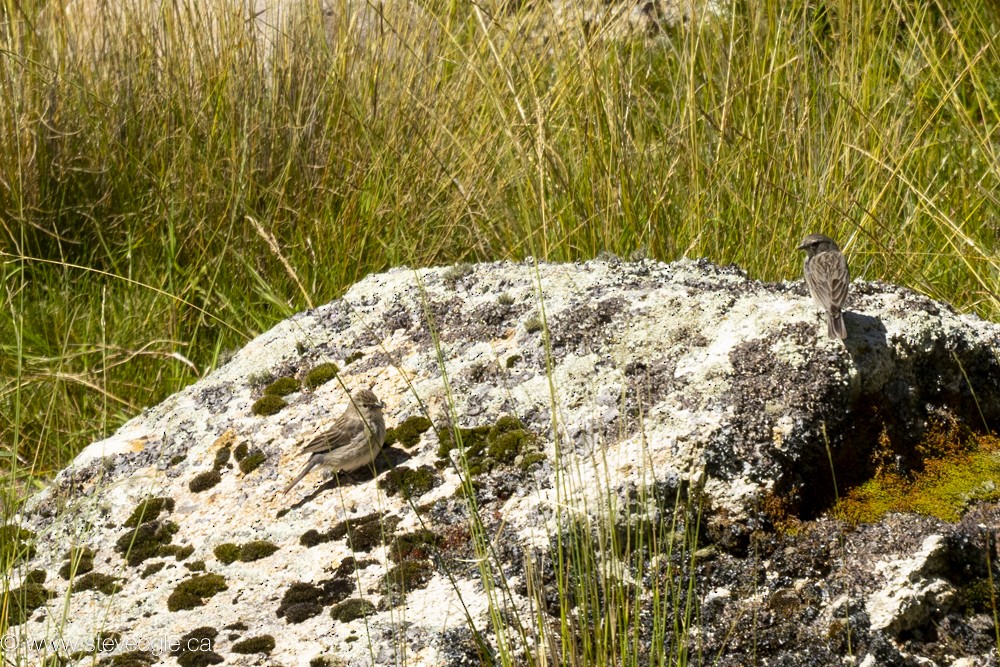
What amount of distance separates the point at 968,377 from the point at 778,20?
2.07m

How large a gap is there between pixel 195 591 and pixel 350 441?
0.47 m

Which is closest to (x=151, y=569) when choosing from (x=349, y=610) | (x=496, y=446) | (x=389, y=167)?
(x=349, y=610)

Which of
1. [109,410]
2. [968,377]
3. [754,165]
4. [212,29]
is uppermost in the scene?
[212,29]

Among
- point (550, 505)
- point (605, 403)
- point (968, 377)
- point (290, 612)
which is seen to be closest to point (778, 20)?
point (968, 377)

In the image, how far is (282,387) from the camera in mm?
3027

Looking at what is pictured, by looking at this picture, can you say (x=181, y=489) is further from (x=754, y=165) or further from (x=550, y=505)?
(x=754, y=165)

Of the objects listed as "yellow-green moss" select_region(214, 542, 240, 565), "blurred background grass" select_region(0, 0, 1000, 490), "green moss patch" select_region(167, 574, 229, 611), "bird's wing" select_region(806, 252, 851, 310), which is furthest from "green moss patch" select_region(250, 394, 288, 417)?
"bird's wing" select_region(806, 252, 851, 310)

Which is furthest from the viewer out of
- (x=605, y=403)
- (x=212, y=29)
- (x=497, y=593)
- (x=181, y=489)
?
(x=212, y=29)

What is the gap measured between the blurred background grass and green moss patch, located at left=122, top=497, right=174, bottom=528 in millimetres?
940

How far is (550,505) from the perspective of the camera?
88.7 inches

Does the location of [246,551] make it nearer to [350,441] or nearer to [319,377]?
[350,441]

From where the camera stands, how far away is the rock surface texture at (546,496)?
2082 millimetres

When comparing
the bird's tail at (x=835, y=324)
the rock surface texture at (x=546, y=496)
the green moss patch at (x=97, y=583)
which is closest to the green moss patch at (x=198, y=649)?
the rock surface texture at (x=546, y=496)

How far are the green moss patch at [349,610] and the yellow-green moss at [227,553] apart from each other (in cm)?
35
